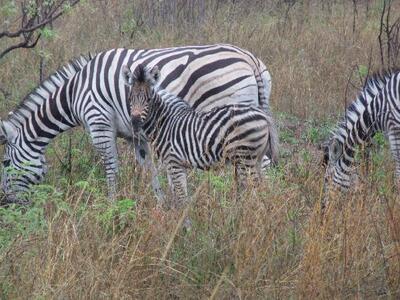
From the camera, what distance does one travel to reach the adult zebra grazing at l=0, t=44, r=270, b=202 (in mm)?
6480

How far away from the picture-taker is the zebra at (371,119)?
643 cm

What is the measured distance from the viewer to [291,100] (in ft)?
29.5

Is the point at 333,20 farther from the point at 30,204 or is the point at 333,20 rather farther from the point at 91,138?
the point at 30,204

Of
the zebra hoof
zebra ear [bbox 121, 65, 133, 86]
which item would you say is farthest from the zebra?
the zebra hoof

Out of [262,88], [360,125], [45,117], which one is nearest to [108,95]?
[45,117]

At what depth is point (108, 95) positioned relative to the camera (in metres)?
6.73

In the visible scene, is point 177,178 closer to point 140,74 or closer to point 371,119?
point 140,74

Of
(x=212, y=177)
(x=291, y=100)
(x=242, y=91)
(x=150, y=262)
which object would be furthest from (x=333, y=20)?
(x=150, y=262)

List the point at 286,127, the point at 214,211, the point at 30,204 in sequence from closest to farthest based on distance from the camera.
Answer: the point at 214,211
the point at 30,204
the point at 286,127

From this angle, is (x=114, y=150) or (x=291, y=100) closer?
(x=114, y=150)

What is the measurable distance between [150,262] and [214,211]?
1.75 ft

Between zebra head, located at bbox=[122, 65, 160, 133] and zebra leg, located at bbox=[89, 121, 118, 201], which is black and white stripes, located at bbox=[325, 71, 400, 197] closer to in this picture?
zebra head, located at bbox=[122, 65, 160, 133]

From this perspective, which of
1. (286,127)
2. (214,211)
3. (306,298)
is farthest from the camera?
(286,127)

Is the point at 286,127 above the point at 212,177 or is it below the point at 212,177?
below
